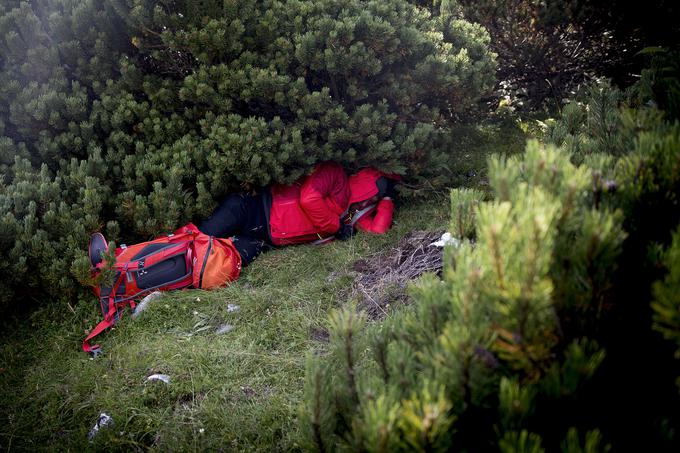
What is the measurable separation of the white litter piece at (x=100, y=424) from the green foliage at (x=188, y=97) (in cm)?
159

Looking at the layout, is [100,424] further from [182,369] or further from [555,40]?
[555,40]

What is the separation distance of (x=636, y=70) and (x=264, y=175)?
4512mm

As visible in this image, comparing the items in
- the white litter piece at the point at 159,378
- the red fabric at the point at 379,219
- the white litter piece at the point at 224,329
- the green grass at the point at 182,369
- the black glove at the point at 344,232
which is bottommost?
the white litter piece at the point at 224,329

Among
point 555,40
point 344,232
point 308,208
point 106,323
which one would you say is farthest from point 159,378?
point 555,40

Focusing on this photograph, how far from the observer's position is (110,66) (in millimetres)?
4516

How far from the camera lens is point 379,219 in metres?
4.70

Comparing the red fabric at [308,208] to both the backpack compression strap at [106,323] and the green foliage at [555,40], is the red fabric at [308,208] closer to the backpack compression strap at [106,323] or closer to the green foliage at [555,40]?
the backpack compression strap at [106,323]

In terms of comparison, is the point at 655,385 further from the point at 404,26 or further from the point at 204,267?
the point at 404,26

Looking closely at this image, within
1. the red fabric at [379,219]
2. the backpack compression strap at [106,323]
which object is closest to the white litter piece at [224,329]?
the backpack compression strap at [106,323]

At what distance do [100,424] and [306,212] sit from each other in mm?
2407

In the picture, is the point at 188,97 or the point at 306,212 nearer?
the point at 188,97

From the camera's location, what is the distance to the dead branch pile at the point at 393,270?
3.52 m

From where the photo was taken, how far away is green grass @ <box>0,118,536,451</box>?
2.67 m

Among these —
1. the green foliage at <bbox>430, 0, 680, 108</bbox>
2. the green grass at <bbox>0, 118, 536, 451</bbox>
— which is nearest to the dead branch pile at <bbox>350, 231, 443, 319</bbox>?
the green grass at <bbox>0, 118, 536, 451</bbox>
